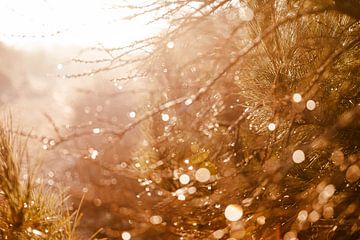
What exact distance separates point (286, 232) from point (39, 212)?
1.08 m

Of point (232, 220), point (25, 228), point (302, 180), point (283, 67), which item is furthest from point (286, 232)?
point (25, 228)

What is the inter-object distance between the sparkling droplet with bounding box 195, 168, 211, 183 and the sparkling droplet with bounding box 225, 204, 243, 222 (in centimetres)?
22

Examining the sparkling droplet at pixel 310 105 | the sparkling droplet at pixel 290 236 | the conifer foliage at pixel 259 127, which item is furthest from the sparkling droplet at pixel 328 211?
the sparkling droplet at pixel 310 105

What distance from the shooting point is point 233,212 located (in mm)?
2127

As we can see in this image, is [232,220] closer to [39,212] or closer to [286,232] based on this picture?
[286,232]

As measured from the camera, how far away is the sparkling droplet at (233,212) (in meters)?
2.11

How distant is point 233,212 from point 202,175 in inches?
15.5

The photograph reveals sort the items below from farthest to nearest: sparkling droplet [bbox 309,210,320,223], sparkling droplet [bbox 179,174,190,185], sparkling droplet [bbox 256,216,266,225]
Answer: sparkling droplet [bbox 179,174,190,185], sparkling droplet [bbox 256,216,266,225], sparkling droplet [bbox 309,210,320,223]

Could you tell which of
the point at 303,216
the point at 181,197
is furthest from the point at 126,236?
the point at 303,216

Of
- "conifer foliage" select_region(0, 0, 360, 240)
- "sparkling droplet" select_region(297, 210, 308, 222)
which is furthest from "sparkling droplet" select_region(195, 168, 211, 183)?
"sparkling droplet" select_region(297, 210, 308, 222)

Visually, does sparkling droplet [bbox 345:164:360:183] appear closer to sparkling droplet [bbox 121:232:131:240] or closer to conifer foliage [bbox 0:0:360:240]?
conifer foliage [bbox 0:0:360:240]

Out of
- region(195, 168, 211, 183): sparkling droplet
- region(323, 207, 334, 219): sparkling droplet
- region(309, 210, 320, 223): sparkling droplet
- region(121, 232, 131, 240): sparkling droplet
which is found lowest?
region(309, 210, 320, 223): sparkling droplet

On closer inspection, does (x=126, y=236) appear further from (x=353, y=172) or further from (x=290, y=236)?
(x=353, y=172)

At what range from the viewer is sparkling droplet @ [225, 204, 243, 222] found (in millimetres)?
2105
